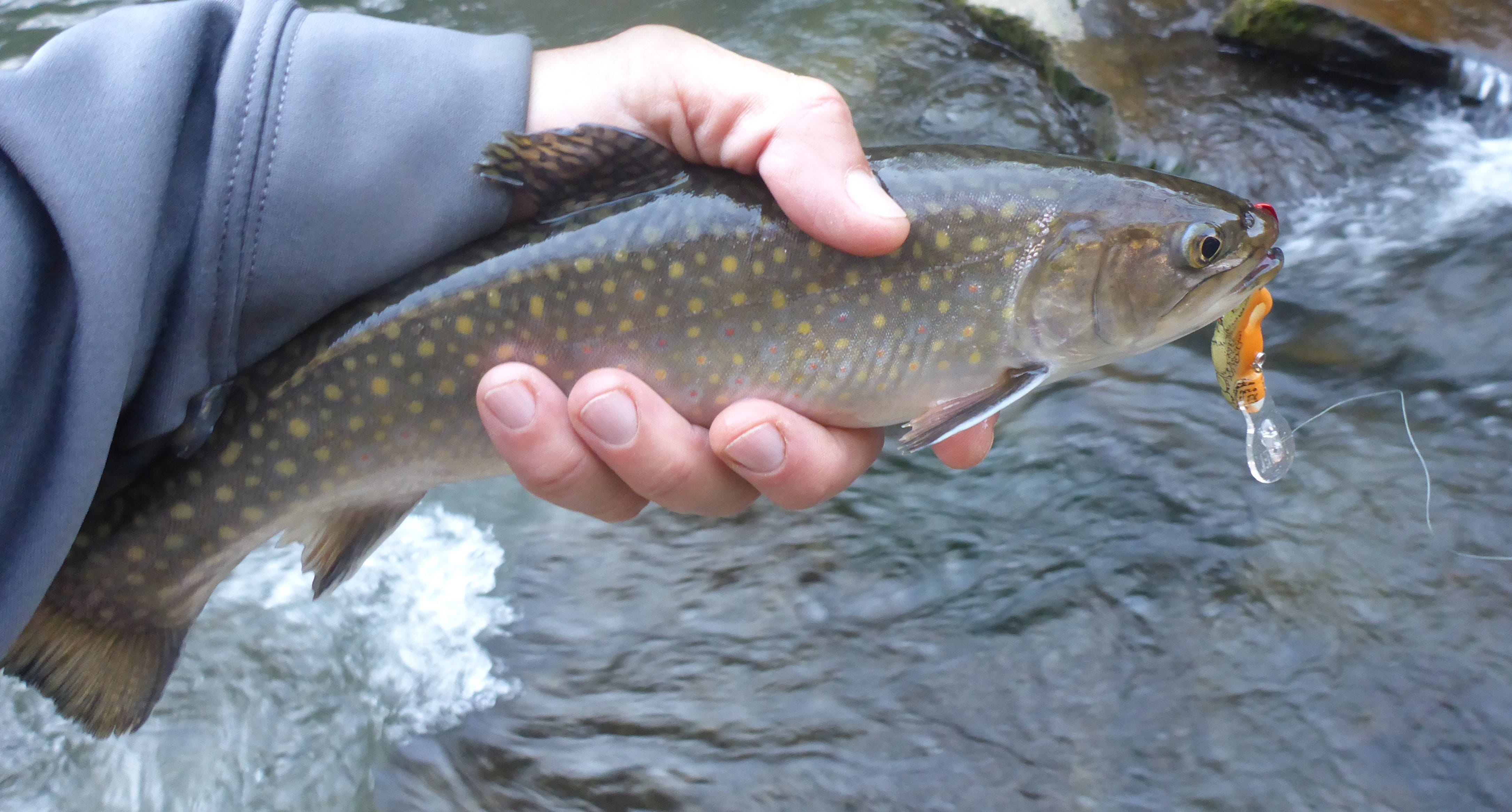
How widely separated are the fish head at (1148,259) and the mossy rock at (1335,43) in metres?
4.31

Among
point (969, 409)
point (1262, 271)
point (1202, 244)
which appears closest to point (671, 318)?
point (969, 409)

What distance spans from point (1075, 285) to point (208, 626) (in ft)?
A: 13.0

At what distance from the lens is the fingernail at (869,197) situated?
2184 mm

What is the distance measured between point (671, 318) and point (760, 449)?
0.36m

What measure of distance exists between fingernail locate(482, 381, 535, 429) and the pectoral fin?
83 centimetres

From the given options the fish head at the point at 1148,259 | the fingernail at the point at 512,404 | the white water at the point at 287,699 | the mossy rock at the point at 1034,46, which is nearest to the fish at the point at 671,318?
the fish head at the point at 1148,259

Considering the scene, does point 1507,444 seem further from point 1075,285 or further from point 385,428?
point 385,428

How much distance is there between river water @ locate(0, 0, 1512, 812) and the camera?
3.57 m

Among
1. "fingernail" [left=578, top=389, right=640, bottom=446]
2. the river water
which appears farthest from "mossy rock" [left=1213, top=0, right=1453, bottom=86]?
"fingernail" [left=578, top=389, right=640, bottom=446]

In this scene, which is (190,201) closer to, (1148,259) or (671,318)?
(671,318)

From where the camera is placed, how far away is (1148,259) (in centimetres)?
228

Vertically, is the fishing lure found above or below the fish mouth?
below

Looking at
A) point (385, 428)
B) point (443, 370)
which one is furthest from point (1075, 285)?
point (385, 428)

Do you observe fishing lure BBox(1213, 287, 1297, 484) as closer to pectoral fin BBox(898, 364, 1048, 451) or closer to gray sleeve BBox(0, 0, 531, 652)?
pectoral fin BBox(898, 364, 1048, 451)
